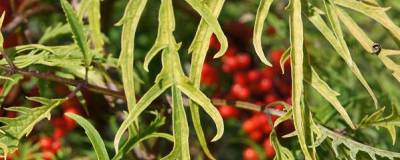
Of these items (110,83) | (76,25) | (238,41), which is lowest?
(238,41)

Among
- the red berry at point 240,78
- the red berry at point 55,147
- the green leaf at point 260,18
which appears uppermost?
the green leaf at point 260,18

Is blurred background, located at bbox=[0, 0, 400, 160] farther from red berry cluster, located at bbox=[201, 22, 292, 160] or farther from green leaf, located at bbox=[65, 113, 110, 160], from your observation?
green leaf, located at bbox=[65, 113, 110, 160]

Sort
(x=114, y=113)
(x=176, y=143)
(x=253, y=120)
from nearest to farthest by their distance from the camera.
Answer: (x=176, y=143), (x=114, y=113), (x=253, y=120)

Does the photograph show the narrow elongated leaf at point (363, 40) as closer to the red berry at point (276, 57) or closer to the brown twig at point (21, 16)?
the brown twig at point (21, 16)

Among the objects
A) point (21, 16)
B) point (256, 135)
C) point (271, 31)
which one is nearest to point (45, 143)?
point (21, 16)

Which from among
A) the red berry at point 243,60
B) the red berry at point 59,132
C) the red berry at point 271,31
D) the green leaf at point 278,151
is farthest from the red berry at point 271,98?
the green leaf at point 278,151

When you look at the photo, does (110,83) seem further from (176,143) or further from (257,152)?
(257,152)

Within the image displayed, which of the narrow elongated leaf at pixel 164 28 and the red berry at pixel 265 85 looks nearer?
the narrow elongated leaf at pixel 164 28

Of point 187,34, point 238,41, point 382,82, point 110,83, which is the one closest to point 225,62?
point 238,41
